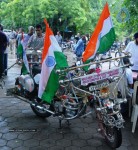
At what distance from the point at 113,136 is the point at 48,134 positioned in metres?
1.12

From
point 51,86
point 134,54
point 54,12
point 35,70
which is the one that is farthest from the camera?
point 54,12

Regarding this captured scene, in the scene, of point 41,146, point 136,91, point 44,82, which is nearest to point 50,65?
Result: point 44,82

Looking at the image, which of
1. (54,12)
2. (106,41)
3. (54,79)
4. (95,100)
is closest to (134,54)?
(106,41)

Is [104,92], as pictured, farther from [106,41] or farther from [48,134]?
[48,134]

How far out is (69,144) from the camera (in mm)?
4074

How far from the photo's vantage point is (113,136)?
3.85m

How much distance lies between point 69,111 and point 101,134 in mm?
621

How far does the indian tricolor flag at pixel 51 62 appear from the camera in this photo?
12.1 feet

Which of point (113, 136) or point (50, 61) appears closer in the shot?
point (50, 61)

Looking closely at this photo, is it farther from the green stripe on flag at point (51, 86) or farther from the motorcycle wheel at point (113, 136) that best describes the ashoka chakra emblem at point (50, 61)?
the motorcycle wheel at point (113, 136)

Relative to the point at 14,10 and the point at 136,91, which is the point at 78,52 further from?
the point at 14,10

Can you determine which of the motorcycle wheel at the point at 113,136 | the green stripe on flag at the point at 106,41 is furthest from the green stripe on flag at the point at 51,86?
the motorcycle wheel at the point at 113,136

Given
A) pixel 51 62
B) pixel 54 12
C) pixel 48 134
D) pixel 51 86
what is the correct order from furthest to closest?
1. pixel 54 12
2. pixel 48 134
3. pixel 51 86
4. pixel 51 62

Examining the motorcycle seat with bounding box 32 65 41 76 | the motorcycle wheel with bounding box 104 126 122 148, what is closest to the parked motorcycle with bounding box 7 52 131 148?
the motorcycle wheel with bounding box 104 126 122 148
